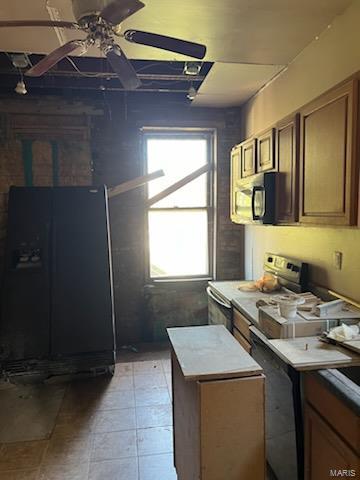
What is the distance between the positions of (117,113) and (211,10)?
2.21 m

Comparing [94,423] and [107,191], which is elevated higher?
[107,191]

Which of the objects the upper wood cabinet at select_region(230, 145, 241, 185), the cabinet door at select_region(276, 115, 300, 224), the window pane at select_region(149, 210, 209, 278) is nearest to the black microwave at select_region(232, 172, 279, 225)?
the cabinet door at select_region(276, 115, 300, 224)

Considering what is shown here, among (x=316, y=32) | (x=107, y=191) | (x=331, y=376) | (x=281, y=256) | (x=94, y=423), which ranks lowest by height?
(x=94, y=423)

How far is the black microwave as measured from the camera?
267 cm

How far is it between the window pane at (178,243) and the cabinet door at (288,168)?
1901 mm

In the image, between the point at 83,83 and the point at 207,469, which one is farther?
the point at 83,83

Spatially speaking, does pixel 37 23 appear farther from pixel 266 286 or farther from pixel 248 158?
pixel 266 286

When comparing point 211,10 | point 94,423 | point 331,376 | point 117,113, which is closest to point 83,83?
point 117,113

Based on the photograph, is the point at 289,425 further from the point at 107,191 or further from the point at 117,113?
the point at 117,113

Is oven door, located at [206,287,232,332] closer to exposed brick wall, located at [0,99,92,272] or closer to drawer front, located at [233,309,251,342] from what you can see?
drawer front, located at [233,309,251,342]

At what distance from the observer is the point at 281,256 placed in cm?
314

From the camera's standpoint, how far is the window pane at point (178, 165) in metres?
4.31

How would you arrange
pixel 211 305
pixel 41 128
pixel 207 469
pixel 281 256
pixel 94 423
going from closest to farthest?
pixel 207 469 < pixel 94 423 < pixel 281 256 < pixel 211 305 < pixel 41 128

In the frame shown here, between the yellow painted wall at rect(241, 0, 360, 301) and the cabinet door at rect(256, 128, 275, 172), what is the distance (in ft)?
1.00
